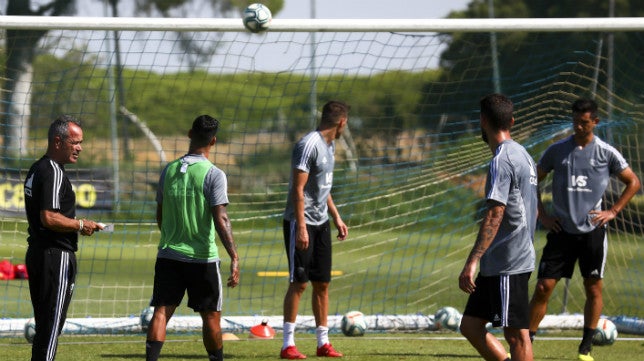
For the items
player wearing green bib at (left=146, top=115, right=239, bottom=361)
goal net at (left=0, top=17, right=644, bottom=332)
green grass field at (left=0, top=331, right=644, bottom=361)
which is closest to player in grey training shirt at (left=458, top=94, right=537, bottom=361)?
player wearing green bib at (left=146, top=115, right=239, bottom=361)

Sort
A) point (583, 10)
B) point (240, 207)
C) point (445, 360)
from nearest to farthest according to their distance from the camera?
point (445, 360)
point (240, 207)
point (583, 10)

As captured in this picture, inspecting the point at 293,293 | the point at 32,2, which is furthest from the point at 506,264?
the point at 32,2

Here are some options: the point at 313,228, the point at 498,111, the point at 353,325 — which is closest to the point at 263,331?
the point at 353,325

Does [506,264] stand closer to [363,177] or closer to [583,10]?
[363,177]

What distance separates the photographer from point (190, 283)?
787cm

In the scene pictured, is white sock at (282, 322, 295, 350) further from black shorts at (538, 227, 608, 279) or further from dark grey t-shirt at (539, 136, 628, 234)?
dark grey t-shirt at (539, 136, 628, 234)

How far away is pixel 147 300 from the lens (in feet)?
41.5

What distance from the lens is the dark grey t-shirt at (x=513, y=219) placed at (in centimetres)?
700

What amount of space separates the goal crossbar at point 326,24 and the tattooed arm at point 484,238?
10.9ft

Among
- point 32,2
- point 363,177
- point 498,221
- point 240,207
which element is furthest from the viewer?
point 32,2

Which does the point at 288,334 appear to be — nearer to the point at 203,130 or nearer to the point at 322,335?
the point at 322,335

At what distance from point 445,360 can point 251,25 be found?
3154 mm

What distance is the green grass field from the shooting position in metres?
9.34

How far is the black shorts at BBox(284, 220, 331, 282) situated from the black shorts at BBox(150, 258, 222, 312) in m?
1.52
